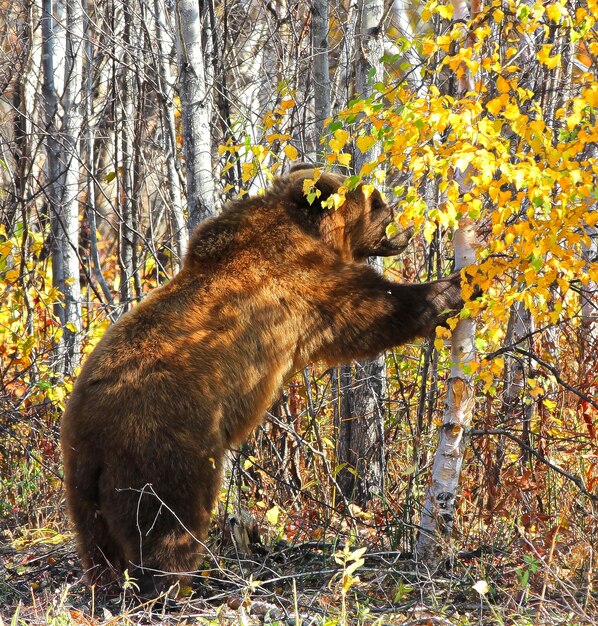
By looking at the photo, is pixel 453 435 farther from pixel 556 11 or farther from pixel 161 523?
pixel 556 11

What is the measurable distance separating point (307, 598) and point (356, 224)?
2404mm

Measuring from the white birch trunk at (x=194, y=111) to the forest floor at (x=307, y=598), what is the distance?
7.51 feet

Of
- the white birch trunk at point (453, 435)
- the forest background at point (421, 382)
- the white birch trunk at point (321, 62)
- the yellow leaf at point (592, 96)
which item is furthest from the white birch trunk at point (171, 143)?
the yellow leaf at point (592, 96)

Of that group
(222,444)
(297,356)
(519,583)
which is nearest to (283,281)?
(297,356)

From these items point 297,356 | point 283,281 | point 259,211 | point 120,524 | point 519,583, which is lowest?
point 519,583

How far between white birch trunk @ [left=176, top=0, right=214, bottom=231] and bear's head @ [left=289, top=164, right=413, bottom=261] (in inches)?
23.8

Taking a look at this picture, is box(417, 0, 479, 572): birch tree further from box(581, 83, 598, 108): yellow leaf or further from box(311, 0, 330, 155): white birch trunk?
box(311, 0, 330, 155): white birch trunk

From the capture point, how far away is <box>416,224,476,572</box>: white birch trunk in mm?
4375

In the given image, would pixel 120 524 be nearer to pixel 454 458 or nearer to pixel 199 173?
pixel 454 458

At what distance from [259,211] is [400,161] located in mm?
1735

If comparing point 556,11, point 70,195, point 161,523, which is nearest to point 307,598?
point 161,523

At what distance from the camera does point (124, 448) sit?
4168 mm

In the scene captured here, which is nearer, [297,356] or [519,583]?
[519,583]

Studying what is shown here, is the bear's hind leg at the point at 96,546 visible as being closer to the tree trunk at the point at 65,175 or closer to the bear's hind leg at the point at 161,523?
the bear's hind leg at the point at 161,523
